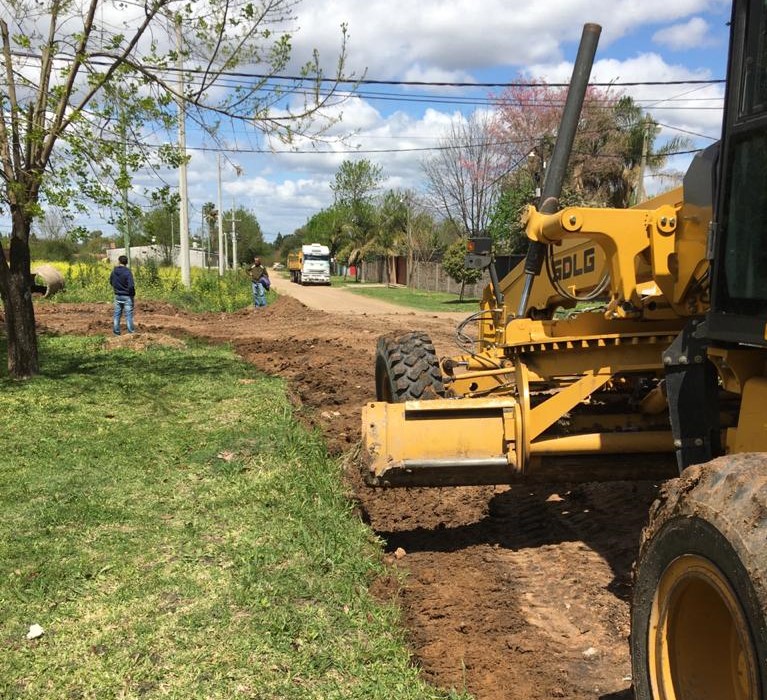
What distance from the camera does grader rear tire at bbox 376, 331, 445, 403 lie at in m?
5.90

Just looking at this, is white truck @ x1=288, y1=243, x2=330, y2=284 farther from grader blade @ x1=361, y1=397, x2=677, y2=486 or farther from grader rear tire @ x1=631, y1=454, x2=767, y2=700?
grader rear tire @ x1=631, y1=454, x2=767, y2=700

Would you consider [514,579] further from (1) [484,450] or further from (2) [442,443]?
(2) [442,443]

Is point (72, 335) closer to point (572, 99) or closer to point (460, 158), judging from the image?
point (572, 99)

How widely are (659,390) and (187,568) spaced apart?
310cm

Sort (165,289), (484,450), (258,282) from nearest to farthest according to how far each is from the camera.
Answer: (484,450)
(258,282)
(165,289)

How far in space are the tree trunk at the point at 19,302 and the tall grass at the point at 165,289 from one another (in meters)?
15.4

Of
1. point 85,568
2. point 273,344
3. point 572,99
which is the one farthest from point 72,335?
point 572,99

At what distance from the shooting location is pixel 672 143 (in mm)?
27719

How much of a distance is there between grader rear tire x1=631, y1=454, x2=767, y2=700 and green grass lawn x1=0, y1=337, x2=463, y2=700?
125cm

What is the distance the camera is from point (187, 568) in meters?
4.55

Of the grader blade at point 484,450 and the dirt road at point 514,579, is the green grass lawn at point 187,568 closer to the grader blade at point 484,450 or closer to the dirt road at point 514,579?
the dirt road at point 514,579

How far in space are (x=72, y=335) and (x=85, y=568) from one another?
1425cm

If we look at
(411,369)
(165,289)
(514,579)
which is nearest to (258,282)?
(165,289)

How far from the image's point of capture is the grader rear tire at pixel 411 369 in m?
5.90
